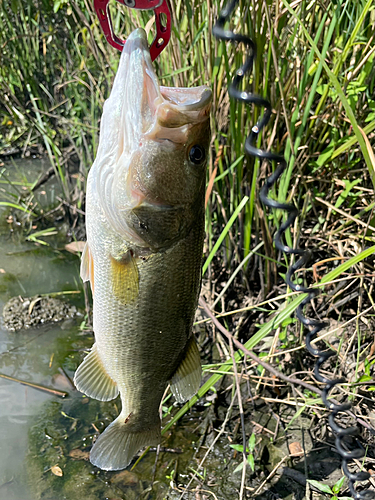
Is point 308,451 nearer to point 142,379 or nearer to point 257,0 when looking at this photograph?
point 142,379

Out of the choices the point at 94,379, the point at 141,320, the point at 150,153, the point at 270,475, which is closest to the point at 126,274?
the point at 141,320

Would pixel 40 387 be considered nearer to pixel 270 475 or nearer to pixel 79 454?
pixel 79 454

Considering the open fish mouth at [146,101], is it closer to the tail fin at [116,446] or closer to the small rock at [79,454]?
the tail fin at [116,446]

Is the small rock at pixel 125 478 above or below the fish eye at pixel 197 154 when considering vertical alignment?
below

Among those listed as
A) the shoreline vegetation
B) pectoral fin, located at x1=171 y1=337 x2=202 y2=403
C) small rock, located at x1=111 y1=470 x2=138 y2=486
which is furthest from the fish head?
small rock, located at x1=111 y1=470 x2=138 y2=486

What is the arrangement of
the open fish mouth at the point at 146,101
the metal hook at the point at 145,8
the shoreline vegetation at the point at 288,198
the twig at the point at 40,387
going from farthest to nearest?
the twig at the point at 40,387
the shoreline vegetation at the point at 288,198
the open fish mouth at the point at 146,101
the metal hook at the point at 145,8

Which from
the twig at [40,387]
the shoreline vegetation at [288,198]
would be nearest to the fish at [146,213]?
the shoreline vegetation at [288,198]

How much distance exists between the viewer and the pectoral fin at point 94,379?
5.56ft

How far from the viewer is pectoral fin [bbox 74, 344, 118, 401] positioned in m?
1.69

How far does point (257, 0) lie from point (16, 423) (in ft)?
8.97

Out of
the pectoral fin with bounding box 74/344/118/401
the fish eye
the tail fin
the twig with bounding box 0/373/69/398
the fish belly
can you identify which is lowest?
the twig with bounding box 0/373/69/398

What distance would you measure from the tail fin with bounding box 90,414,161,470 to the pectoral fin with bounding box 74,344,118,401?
11 cm

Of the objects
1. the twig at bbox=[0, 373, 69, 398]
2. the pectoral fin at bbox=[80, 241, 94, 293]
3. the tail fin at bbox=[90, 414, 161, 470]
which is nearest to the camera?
the pectoral fin at bbox=[80, 241, 94, 293]

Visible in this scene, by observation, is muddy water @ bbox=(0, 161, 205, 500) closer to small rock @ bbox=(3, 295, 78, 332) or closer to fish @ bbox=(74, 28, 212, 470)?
small rock @ bbox=(3, 295, 78, 332)
